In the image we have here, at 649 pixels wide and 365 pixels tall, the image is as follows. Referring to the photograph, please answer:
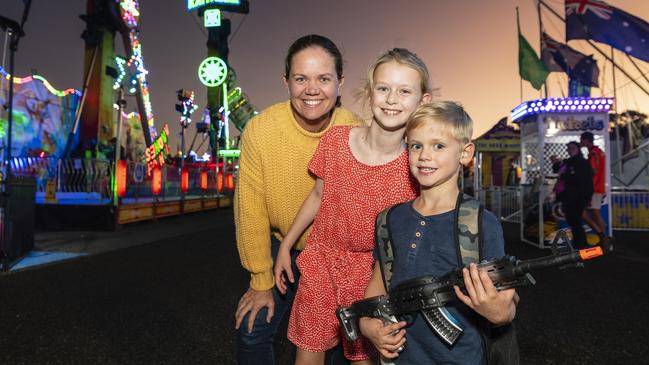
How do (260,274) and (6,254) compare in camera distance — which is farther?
(6,254)

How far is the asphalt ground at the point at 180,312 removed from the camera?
3.39 metres

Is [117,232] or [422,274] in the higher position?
[422,274]

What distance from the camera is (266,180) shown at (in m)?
2.19

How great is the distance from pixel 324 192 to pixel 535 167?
415 inches

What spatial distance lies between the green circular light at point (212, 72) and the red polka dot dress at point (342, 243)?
115 feet

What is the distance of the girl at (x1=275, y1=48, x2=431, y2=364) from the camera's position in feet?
6.14

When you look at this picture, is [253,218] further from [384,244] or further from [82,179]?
[82,179]

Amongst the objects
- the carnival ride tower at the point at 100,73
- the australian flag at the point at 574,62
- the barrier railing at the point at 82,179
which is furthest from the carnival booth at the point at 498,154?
the carnival ride tower at the point at 100,73

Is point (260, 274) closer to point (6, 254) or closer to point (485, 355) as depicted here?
point (485, 355)

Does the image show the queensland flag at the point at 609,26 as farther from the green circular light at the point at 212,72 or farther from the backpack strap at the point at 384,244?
the green circular light at the point at 212,72

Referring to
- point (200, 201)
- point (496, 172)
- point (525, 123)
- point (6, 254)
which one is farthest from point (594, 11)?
point (496, 172)

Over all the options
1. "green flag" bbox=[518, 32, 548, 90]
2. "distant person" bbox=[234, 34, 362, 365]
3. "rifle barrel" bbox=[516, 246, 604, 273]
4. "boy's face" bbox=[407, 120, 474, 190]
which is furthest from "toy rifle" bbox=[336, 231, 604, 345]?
"green flag" bbox=[518, 32, 548, 90]

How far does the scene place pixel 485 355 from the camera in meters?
1.60

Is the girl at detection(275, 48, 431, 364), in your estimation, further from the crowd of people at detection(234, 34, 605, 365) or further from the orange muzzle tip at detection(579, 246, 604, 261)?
the orange muzzle tip at detection(579, 246, 604, 261)
